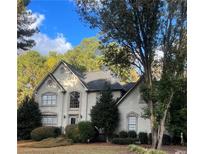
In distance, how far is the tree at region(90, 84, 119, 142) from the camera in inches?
667

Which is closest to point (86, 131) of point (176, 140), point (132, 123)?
point (132, 123)

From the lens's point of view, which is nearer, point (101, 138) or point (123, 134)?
point (123, 134)

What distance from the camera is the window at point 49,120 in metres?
19.5

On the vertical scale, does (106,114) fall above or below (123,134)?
above

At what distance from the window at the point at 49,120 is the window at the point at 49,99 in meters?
0.76

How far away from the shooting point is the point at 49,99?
20.1 m

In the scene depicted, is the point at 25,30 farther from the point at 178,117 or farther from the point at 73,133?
the point at 178,117

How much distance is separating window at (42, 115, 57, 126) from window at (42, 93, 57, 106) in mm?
762

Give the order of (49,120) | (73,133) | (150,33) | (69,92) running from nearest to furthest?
(150,33) < (73,133) < (49,120) < (69,92)

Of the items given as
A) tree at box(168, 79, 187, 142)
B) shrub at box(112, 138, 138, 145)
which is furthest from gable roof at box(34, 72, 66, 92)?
tree at box(168, 79, 187, 142)

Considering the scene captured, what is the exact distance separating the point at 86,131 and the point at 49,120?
4.14 meters

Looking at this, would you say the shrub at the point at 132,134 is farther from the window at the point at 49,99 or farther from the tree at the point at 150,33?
the window at the point at 49,99
